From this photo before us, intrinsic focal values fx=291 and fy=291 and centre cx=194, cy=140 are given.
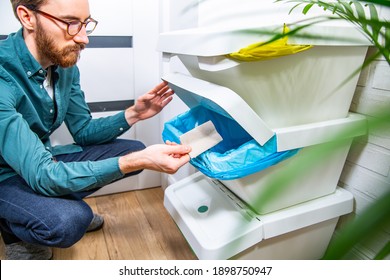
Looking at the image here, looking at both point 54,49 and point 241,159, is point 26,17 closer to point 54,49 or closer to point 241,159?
point 54,49

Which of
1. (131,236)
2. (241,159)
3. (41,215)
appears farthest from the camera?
(131,236)

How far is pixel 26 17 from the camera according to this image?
83cm

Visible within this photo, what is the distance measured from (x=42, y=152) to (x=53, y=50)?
31 cm

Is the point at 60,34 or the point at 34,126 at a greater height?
the point at 60,34

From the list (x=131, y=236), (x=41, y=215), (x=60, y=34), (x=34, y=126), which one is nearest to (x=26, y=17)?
(x=60, y=34)

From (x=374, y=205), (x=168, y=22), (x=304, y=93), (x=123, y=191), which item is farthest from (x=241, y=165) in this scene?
(x=123, y=191)

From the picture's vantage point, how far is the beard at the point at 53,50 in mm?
837

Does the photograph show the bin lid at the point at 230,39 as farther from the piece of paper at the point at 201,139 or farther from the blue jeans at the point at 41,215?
the blue jeans at the point at 41,215

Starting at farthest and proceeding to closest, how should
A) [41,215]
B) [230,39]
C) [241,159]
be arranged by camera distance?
[41,215] → [241,159] → [230,39]

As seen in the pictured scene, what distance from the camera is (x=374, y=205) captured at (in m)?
0.22

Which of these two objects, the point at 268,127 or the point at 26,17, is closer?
the point at 268,127

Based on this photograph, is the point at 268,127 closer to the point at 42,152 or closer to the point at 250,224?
the point at 250,224

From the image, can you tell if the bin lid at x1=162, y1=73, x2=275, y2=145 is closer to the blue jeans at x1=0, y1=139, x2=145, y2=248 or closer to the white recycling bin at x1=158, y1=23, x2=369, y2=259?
the white recycling bin at x1=158, y1=23, x2=369, y2=259

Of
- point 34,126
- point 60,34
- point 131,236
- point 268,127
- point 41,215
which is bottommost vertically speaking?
point 131,236
